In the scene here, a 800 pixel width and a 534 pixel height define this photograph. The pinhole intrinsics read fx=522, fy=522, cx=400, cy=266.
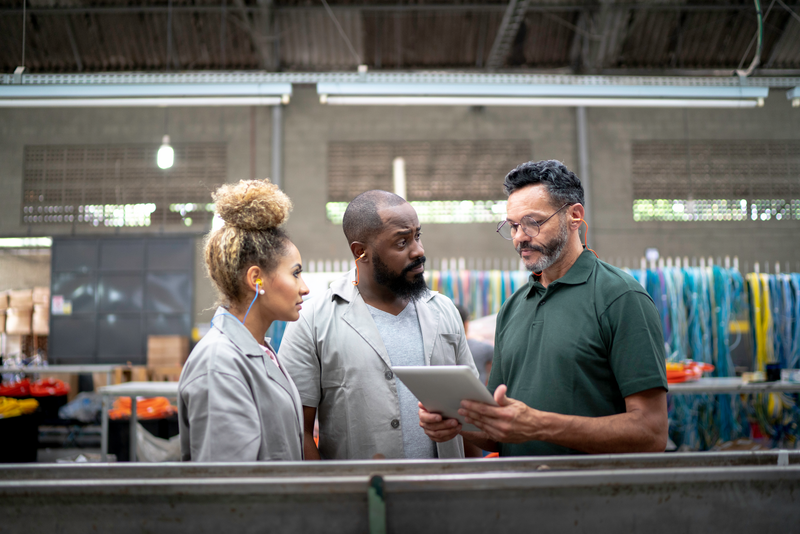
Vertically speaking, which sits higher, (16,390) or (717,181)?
(717,181)

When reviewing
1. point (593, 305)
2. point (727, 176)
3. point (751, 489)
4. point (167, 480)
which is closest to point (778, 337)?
point (727, 176)

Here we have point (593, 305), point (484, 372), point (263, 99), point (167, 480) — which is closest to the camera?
point (167, 480)

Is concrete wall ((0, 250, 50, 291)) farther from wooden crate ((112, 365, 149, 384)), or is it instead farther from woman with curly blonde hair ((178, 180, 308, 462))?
woman with curly blonde hair ((178, 180, 308, 462))

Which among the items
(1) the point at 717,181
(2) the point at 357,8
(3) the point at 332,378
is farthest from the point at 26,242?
(1) the point at 717,181

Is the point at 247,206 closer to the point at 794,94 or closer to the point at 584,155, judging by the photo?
the point at 794,94

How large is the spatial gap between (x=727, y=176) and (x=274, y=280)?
9.76 m

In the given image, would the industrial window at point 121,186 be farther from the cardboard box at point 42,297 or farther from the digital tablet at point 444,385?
the digital tablet at point 444,385

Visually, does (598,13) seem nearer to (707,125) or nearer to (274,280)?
(707,125)

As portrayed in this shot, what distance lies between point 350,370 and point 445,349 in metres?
0.35

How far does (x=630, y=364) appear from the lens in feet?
4.50

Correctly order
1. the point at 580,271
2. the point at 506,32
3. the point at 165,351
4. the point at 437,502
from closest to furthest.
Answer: the point at 437,502 < the point at 580,271 < the point at 506,32 < the point at 165,351

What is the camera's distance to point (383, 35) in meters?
8.62

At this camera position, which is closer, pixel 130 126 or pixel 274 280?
pixel 274 280

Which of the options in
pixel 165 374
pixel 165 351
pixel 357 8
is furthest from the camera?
pixel 357 8
